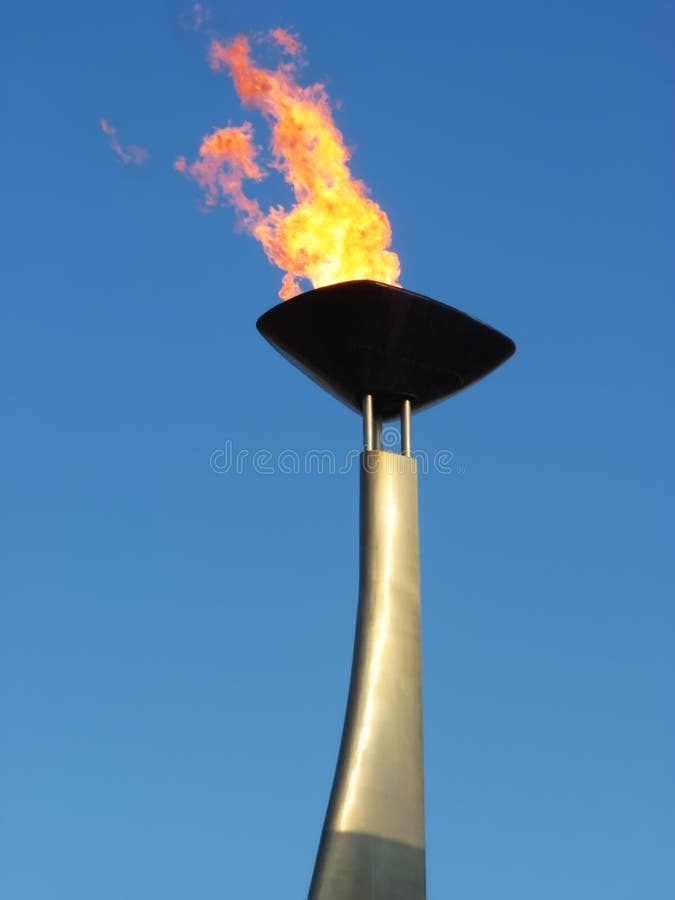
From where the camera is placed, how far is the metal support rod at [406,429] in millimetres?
18672

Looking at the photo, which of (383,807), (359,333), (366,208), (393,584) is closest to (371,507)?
(393,584)

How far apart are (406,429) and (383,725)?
405 cm

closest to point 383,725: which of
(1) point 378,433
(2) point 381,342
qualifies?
(1) point 378,433

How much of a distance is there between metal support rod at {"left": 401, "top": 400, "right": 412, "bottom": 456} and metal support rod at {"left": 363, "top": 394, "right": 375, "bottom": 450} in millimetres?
399

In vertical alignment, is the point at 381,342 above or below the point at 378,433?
above

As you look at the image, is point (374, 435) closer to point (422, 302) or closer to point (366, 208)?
point (422, 302)

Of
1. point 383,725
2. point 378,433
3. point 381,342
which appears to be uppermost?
point 381,342

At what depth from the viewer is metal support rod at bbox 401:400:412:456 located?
18.7m

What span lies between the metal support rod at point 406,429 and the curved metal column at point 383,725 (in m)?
0.30

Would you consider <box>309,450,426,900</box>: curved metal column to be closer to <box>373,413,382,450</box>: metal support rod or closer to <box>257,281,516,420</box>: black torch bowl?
<box>373,413,382,450</box>: metal support rod

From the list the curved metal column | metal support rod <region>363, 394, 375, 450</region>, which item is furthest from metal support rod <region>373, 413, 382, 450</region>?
the curved metal column

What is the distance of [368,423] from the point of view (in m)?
18.8

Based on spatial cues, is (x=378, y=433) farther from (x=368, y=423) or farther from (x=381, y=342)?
(x=381, y=342)

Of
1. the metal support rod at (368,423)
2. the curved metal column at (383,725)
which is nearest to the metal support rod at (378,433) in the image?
the metal support rod at (368,423)
